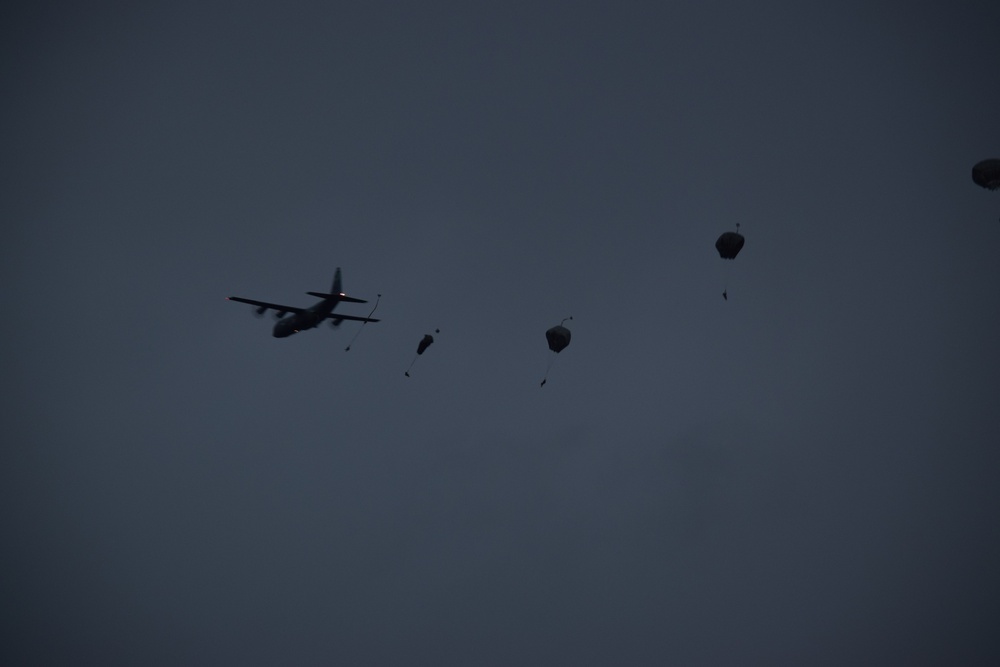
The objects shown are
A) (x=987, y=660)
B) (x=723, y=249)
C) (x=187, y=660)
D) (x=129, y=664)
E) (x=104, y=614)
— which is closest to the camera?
(x=723, y=249)

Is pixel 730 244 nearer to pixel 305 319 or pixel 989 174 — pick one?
pixel 989 174

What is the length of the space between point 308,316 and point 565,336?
65.7 feet

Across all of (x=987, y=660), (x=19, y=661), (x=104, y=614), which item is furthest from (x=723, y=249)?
(x=19, y=661)

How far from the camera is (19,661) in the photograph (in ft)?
648

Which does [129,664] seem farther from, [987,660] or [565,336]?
[987,660]

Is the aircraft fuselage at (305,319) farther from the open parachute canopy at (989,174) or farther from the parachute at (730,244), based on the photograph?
the open parachute canopy at (989,174)

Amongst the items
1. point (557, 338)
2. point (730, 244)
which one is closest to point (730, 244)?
point (730, 244)

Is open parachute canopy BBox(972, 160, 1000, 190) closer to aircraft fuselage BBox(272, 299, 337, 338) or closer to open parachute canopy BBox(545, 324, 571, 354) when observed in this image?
open parachute canopy BBox(545, 324, 571, 354)

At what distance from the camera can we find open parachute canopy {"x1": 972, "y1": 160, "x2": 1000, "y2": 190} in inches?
1364

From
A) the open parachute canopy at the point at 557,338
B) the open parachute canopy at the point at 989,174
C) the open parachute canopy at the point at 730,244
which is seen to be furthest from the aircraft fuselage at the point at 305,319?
the open parachute canopy at the point at 989,174

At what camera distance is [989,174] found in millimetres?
34812

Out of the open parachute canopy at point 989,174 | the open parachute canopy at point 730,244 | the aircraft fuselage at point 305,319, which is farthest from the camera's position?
the aircraft fuselage at point 305,319

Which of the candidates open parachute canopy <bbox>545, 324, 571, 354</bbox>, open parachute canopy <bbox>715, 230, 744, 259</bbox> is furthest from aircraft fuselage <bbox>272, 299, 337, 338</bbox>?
open parachute canopy <bbox>715, 230, 744, 259</bbox>

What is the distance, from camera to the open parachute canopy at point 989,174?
34.7 m
